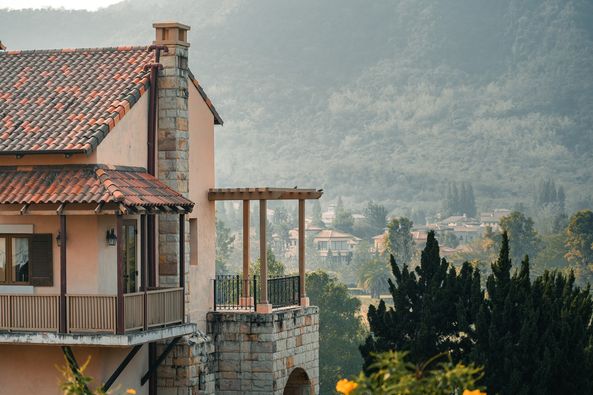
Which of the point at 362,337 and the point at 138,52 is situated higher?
the point at 138,52

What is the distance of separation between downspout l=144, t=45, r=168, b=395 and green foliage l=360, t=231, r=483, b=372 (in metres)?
4.69

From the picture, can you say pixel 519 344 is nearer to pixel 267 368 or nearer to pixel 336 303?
pixel 267 368

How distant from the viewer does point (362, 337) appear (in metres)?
117

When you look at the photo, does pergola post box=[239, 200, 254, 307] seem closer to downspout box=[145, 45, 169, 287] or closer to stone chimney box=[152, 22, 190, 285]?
stone chimney box=[152, 22, 190, 285]

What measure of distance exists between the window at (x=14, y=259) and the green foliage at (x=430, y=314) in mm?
7802

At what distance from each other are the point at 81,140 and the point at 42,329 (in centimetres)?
349

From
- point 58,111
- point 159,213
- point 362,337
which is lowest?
point 362,337

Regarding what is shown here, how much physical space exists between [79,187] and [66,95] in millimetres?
3541

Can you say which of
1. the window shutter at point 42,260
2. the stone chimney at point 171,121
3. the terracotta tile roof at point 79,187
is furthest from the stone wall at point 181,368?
the window shutter at point 42,260

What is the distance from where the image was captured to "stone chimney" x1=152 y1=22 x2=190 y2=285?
30.3 meters

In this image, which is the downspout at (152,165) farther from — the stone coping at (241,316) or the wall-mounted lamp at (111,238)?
the stone coping at (241,316)

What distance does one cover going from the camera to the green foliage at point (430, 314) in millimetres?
32344

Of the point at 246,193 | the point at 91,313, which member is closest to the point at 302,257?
the point at 246,193

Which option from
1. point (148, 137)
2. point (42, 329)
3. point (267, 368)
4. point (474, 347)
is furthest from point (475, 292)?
point (42, 329)
